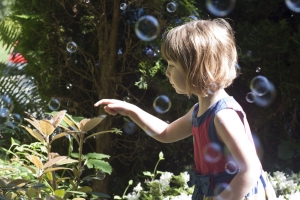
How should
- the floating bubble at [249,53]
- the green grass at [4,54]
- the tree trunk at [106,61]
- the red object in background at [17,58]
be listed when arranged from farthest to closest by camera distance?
the green grass at [4,54]
the red object in background at [17,58]
the tree trunk at [106,61]
the floating bubble at [249,53]

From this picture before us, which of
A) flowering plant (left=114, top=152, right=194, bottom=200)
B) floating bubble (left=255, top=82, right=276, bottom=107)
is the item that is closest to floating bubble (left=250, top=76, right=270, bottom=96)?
floating bubble (left=255, top=82, right=276, bottom=107)

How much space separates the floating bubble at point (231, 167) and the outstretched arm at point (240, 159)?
0.15ft

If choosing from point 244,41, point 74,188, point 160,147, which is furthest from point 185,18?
point 74,188

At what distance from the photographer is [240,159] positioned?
1666 millimetres

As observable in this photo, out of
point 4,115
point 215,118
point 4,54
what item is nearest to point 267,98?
point 215,118

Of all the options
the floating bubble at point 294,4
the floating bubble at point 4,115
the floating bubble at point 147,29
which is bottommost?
the floating bubble at point 4,115

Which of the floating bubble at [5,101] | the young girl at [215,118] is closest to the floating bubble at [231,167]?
the young girl at [215,118]

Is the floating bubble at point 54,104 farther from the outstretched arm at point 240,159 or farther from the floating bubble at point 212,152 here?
the outstretched arm at point 240,159

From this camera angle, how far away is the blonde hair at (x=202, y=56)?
1.82 metres

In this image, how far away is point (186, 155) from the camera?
346 cm

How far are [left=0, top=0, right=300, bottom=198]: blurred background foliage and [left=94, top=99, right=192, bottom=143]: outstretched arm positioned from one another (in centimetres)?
95

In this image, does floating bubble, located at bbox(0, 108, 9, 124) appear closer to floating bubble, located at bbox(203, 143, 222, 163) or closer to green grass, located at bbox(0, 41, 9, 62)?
green grass, located at bbox(0, 41, 9, 62)

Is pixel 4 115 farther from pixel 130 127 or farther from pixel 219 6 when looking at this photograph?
pixel 219 6

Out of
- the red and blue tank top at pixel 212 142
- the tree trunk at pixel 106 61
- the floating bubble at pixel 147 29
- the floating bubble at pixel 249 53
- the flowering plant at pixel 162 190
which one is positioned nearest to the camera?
the red and blue tank top at pixel 212 142
